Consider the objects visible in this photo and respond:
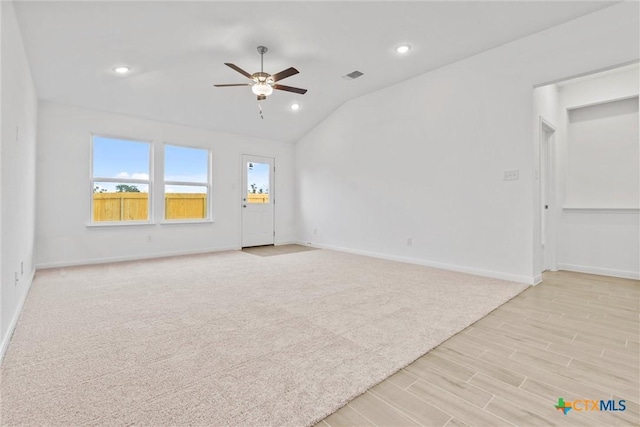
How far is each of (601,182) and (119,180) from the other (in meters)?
7.46

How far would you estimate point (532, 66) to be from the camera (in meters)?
3.59

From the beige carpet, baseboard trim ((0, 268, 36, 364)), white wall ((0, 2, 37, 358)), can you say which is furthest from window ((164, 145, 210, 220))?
baseboard trim ((0, 268, 36, 364))

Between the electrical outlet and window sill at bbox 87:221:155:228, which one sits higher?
the electrical outlet

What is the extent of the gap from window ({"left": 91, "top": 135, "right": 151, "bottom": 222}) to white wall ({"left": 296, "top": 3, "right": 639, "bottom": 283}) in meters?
3.60

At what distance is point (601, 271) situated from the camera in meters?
4.18

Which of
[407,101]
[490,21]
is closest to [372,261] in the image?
[407,101]

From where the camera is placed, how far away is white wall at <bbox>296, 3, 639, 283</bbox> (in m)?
3.39

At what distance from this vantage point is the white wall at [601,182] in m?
3.99

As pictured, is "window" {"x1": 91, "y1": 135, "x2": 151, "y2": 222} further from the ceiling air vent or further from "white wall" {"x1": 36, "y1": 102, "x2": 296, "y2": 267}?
the ceiling air vent

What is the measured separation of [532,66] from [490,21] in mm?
781

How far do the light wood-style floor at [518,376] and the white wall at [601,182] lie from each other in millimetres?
1871

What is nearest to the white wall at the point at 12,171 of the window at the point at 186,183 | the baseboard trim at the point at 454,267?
the window at the point at 186,183

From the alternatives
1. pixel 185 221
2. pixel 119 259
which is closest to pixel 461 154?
pixel 185 221

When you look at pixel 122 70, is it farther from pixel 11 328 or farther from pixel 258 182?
pixel 258 182
